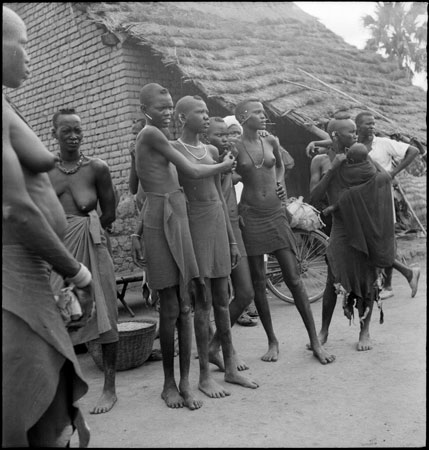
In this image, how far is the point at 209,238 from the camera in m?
3.81

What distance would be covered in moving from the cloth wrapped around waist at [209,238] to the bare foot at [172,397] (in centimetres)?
78

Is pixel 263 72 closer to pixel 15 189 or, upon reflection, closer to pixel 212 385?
pixel 212 385

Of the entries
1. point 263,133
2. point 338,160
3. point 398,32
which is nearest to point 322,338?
point 338,160

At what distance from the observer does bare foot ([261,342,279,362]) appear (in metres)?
4.44

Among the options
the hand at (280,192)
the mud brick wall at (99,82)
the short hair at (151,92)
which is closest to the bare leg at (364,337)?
the hand at (280,192)

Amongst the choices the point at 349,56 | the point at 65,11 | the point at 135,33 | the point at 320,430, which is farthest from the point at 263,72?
the point at 320,430

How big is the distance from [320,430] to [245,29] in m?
8.51

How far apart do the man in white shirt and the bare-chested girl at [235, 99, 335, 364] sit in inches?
36.0

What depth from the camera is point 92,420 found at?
11.3 ft

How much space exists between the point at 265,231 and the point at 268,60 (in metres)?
5.33

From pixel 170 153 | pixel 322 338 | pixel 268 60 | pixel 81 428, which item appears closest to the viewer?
pixel 81 428

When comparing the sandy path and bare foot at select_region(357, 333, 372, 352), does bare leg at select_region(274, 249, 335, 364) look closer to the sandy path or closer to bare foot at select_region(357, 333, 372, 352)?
the sandy path

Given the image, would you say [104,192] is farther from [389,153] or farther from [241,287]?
[389,153]

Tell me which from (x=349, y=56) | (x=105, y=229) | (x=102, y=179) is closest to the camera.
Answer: (x=102, y=179)
